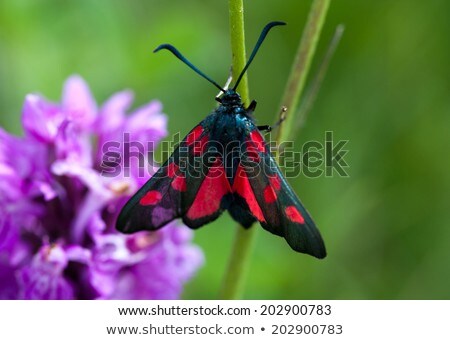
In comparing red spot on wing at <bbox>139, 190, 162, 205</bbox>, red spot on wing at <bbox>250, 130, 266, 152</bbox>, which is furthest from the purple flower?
red spot on wing at <bbox>250, 130, 266, 152</bbox>

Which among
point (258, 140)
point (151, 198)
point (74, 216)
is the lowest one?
point (74, 216)

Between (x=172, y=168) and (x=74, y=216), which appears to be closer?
(x=172, y=168)

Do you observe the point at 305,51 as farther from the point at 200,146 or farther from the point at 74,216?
the point at 74,216

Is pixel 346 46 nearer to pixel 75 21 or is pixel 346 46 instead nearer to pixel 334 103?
pixel 334 103

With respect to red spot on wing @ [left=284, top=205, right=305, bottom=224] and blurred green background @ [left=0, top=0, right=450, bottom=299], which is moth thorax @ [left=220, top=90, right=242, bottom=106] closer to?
red spot on wing @ [left=284, top=205, right=305, bottom=224]

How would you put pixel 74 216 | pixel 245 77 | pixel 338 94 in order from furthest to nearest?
pixel 338 94
pixel 74 216
pixel 245 77

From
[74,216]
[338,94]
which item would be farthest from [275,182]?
[338,94]
